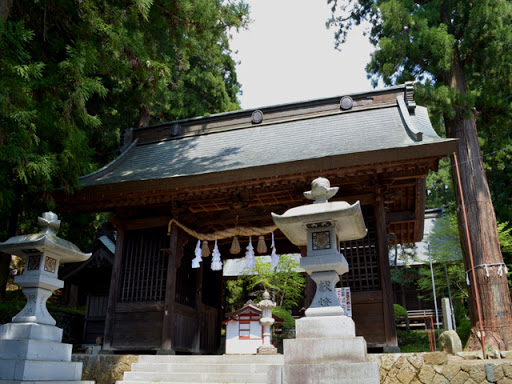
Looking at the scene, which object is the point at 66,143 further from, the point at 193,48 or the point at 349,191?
the point at 349,191

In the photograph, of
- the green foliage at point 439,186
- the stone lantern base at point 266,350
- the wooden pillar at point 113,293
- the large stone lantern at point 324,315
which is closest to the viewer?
the large stone lantern at point 324,315

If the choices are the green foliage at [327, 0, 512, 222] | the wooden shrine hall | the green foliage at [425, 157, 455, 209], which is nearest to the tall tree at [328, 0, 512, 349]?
the green foliage at [327, 0, 512, 222]

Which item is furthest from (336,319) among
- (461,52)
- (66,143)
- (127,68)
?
(461,52)

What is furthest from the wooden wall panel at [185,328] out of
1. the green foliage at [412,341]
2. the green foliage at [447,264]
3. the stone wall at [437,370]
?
the green foliage at [447,264]

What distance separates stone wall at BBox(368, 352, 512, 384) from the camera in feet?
17.5

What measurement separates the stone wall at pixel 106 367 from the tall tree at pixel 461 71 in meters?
7.93

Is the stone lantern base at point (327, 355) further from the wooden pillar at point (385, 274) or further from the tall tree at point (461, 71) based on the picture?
the tall tree at point (461, 71)

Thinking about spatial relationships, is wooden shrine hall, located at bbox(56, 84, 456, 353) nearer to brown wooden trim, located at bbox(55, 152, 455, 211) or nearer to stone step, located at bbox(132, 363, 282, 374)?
brown wooden trim, located at bbox(55, 152, 455, 211)

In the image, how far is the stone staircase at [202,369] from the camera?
21.8 feet

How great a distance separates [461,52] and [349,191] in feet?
25.3

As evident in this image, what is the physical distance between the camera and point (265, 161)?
8.70 m

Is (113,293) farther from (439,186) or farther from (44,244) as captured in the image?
(439,186)

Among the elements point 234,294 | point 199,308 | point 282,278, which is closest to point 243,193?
point 199,308

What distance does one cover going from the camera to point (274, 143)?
33.3 ft
